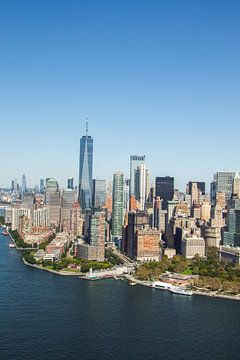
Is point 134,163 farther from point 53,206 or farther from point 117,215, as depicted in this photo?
point 117,215

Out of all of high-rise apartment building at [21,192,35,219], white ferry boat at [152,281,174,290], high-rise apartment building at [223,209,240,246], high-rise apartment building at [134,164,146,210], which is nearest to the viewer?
white ferry boat at [152,281,174,290]

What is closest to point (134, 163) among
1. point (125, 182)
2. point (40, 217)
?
point (125, 182)

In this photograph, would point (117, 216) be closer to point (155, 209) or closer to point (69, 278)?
point (155, 209)

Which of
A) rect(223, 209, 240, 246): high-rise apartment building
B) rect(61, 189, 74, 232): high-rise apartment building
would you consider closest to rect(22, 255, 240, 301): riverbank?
rect(223, 209, 240, 246): high-rise apartment building

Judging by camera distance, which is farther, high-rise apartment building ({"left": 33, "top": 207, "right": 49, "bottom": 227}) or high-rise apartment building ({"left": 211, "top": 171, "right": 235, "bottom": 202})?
high-rise apartment building ({"left": 211, "top": 171, "right": 235, "bottom": 202})

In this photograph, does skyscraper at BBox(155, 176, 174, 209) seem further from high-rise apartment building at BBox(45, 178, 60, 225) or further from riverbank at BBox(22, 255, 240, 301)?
riverbank at BBox(22, 255, 240, 301)

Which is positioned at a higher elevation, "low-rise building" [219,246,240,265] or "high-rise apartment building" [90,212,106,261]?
"high-rise apartment building" [90,212,106,261]

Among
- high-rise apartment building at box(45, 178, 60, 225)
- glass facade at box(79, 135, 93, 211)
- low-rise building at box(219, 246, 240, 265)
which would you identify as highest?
glass facade at box(79, 135, 93, 211)

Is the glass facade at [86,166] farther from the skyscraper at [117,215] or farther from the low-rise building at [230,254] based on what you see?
the low-rise building at [230,254]

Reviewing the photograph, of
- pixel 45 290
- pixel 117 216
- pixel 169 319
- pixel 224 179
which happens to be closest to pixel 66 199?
pixel 117 216
